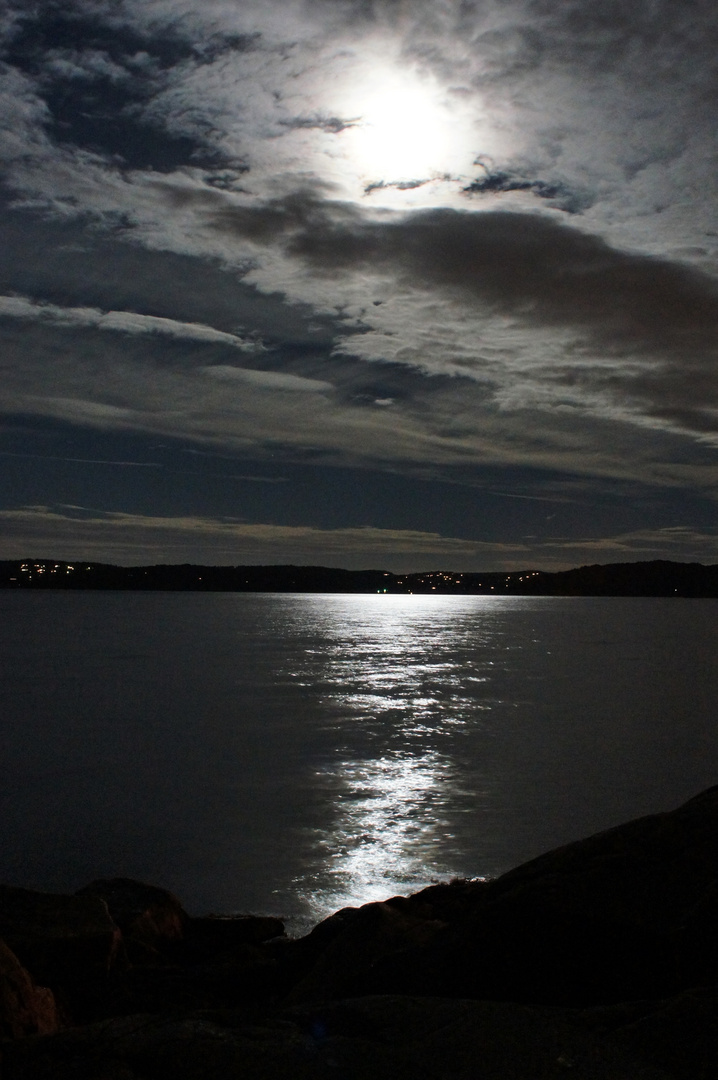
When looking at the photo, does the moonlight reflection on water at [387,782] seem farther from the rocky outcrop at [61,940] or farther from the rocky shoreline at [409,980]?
the rocky outcrop at [61,940]

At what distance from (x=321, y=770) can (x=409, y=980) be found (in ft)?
45.4

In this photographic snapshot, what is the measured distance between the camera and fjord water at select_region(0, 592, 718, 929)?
12.9 m

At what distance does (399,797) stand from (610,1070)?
43.1 ft

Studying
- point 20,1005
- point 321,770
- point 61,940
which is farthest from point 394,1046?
point 321,770

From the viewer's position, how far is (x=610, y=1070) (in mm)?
3992

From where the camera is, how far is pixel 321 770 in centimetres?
2011

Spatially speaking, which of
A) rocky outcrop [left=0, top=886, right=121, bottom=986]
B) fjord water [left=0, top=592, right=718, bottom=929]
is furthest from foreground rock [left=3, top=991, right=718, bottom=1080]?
fjord water [left=0, top=592, right=718, bottom=929]

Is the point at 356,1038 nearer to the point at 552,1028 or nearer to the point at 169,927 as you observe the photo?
the point at 552,1028

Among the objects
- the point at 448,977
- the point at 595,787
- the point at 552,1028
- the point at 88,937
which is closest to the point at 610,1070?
the point at 552,1028

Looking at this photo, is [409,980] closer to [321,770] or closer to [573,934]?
[573,934]

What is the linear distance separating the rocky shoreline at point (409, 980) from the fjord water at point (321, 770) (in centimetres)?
285

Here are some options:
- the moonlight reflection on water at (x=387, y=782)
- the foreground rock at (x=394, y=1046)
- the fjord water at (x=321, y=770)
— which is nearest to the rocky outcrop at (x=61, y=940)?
the foreground rock at (x=394, y=1046)

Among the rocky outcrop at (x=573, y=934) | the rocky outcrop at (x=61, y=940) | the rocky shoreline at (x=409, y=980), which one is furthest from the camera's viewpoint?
the rocky outcrop at (x=61, y=940)

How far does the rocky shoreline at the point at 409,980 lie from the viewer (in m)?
4.10
